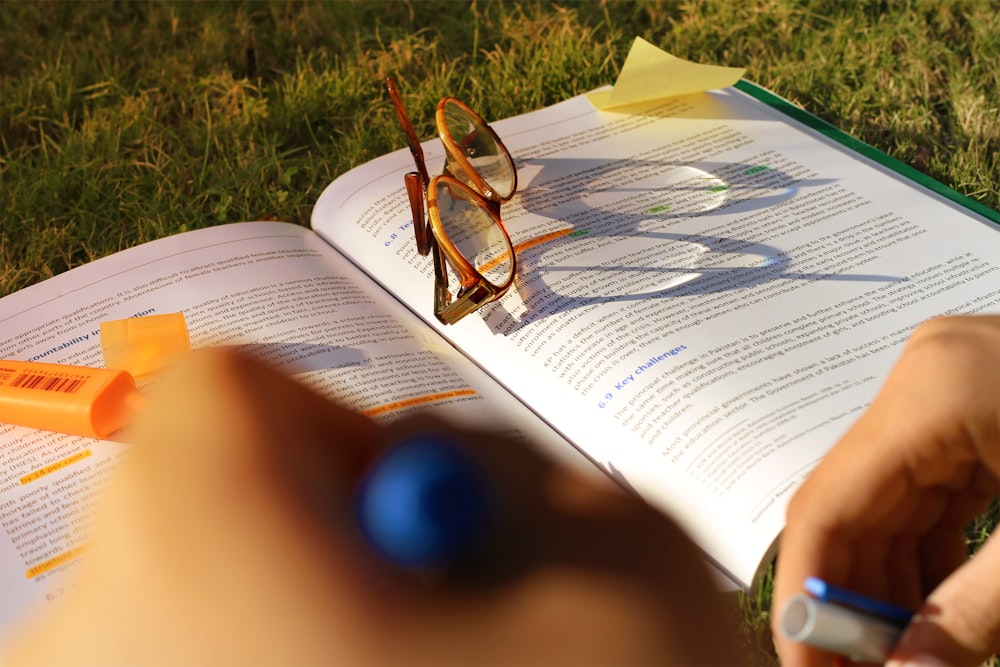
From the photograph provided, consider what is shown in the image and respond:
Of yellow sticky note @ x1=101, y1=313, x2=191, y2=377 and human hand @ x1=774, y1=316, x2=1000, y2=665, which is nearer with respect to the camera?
human hand @ x1=774, y1=316, x2=1000, y2=665

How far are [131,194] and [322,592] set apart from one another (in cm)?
107

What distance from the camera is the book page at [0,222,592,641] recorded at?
0.92 metres

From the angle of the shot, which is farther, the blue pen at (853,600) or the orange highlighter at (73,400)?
the orange highlighter at (73,400)

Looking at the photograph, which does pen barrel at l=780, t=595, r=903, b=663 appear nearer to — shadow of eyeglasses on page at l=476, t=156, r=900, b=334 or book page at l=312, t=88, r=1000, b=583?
book page at l=312, t=88, r=1000, b=583

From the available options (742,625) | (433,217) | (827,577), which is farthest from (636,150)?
(827,577)

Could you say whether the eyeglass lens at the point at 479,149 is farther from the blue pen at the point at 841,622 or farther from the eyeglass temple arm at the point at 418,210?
the blue pen at the point at 841,622

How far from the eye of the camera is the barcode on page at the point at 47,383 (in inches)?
39.5

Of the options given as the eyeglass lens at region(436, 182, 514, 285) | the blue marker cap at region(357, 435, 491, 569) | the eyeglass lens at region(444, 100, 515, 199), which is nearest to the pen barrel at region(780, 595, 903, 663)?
the blue marker cap at region(357, 435, 491, 569)

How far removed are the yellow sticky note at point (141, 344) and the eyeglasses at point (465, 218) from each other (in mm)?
283

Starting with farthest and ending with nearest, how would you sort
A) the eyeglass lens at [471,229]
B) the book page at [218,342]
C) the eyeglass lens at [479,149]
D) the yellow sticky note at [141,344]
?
the eyeglass lens at [479,149] → the eyeglass lens at [471,229] → the yellow sticky note at [141,344] → the book page at [218,342]

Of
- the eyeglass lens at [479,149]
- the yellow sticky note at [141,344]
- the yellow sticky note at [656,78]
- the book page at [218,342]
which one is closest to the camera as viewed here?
the book page at [218,342]

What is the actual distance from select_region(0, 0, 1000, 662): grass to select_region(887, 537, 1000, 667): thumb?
2.91ft

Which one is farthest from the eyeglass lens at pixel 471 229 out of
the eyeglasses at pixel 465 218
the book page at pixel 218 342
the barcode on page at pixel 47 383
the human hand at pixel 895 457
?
the human hand at pixel 895 457

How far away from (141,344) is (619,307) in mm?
506
